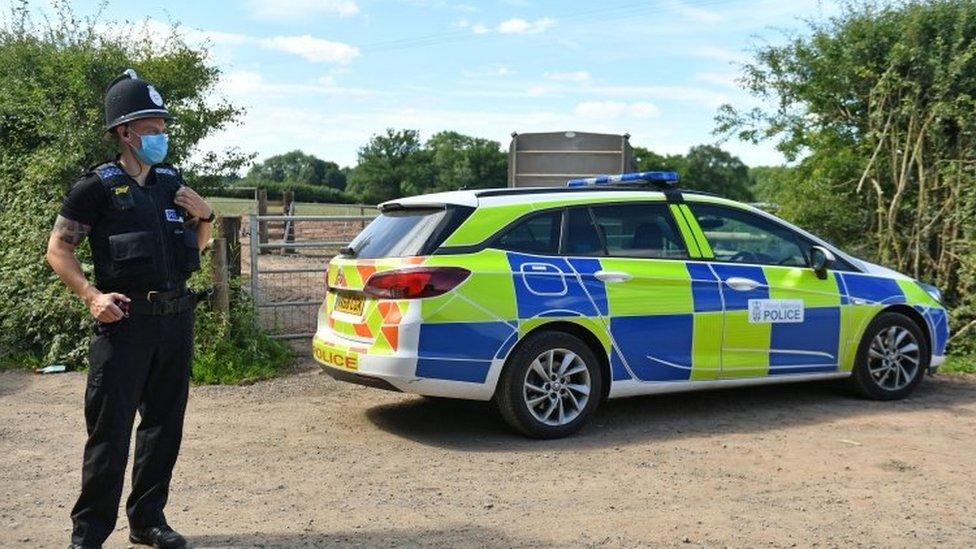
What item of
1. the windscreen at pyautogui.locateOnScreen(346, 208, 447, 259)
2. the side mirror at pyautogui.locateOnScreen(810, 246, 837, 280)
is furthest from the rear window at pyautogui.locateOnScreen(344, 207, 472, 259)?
the side mirror at pyautogui.locateOnScreen(810, 246, 837, 280)

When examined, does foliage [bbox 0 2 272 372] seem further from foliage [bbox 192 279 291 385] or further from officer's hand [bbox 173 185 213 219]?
officer's hand [bbox 173 185 213 219]

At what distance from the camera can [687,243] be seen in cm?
696

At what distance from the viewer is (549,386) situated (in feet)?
20.8

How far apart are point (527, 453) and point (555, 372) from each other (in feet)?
1.92

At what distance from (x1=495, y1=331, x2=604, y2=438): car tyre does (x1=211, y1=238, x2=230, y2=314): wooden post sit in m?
3.47

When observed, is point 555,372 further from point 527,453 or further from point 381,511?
point 381,511

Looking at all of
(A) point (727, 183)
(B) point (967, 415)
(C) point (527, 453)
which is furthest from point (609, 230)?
(A) point (727, 183)

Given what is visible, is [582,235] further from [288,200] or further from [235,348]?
[288,200]

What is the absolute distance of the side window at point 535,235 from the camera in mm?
6387

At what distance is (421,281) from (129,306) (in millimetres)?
2216

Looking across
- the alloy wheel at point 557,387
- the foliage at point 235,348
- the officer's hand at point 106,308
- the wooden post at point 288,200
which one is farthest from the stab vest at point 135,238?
the wooden post at point 288,200

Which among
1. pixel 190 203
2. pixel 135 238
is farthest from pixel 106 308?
pixel 190 203

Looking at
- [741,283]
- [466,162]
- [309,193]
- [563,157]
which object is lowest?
[741,283]

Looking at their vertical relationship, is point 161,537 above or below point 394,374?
below
